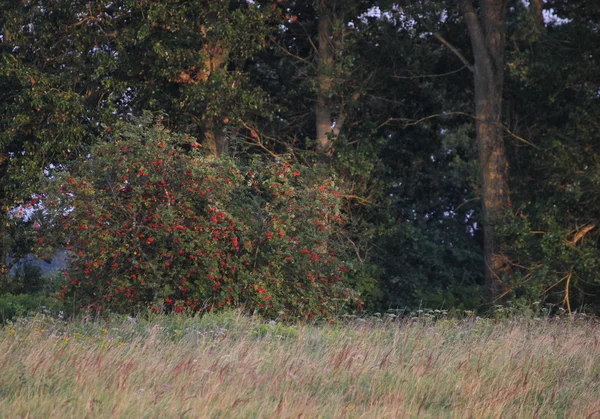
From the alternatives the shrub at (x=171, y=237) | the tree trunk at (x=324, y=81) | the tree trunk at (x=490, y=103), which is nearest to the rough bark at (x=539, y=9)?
the tree trunk at (x=490, y=103)

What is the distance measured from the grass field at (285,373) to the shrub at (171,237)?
3.25 metres

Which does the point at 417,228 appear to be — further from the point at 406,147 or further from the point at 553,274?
the point at 553,274

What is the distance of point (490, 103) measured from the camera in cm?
1944

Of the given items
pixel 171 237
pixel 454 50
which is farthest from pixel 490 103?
pixel 171 237

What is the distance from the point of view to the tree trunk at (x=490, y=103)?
759 inches

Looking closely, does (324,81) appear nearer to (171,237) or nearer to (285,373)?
(171,237)

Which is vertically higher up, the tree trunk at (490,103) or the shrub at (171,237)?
Result: the tree trunk at (490,103)

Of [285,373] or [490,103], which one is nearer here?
[285,373]

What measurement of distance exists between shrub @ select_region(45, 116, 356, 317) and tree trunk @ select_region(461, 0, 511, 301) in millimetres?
6176

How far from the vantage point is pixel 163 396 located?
254 inches

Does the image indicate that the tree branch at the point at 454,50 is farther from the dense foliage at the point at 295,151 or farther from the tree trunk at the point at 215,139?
the tree trunk at the point at 215,139

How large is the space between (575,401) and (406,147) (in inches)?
636

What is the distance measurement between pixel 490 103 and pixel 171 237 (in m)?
9.13

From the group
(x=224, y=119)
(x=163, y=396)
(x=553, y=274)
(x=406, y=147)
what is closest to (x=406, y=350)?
(x=163, y=396)
